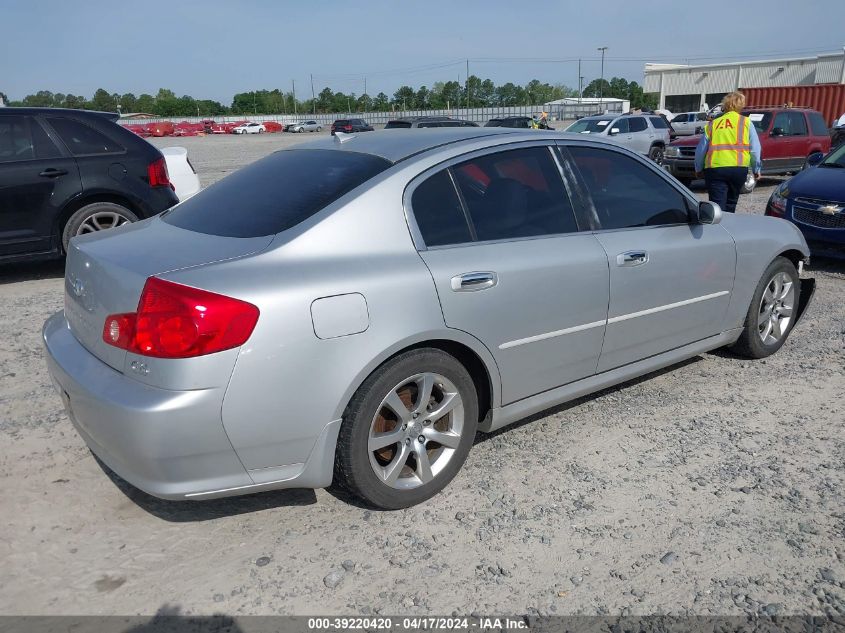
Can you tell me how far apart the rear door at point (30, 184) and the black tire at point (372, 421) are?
5.18 m

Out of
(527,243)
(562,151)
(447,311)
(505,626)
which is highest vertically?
(562,151)

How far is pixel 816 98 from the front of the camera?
28.1 meters

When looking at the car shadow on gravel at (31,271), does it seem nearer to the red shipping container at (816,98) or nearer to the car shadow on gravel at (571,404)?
the car shadow on gravel at (571,404)

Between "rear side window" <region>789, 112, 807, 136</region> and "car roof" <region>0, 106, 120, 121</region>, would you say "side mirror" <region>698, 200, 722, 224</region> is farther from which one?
"rear side window" <region>789, 112, 807, 136</region>

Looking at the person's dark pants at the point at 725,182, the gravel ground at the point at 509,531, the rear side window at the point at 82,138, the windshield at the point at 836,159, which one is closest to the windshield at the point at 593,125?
the windshield at the point at 836,159

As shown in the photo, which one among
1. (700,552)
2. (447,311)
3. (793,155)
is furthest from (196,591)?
(793,155)

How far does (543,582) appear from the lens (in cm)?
262

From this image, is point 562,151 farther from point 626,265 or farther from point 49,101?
point 49,101

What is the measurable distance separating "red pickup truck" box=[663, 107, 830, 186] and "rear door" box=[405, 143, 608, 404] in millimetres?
12739

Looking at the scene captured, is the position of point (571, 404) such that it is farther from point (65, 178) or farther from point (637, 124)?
point (637, 124)

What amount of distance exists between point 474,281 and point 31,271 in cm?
644

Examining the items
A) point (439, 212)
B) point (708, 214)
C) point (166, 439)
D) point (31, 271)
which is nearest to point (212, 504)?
point (166, 439)

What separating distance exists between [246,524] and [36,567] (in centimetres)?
80

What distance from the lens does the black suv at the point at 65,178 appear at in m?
6.58
